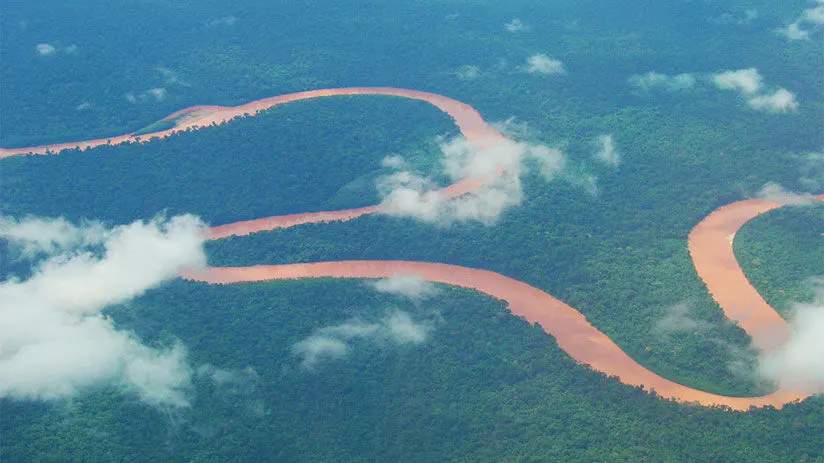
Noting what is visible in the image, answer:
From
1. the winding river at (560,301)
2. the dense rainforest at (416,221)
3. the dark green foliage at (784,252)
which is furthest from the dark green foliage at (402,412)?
the dark green foliage at (784,252)

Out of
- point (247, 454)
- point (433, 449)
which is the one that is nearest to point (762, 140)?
point (433, 449)

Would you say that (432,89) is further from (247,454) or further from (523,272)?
(247,454)

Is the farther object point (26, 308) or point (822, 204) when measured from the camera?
point (822, 204)

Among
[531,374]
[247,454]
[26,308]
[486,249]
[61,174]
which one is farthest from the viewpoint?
[61,174]

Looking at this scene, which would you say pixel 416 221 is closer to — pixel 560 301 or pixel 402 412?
pixel 560 301

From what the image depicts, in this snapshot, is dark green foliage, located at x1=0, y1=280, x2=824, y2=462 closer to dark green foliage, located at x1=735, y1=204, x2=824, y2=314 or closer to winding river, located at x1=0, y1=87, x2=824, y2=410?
winding river, located at x1=0, y1=87, x2=824, y2=410

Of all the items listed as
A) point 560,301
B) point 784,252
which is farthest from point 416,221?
point 784,252

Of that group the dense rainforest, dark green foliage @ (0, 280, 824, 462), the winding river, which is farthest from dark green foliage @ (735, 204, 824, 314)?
dark green foliage @ (0, 280, 824, 462)
